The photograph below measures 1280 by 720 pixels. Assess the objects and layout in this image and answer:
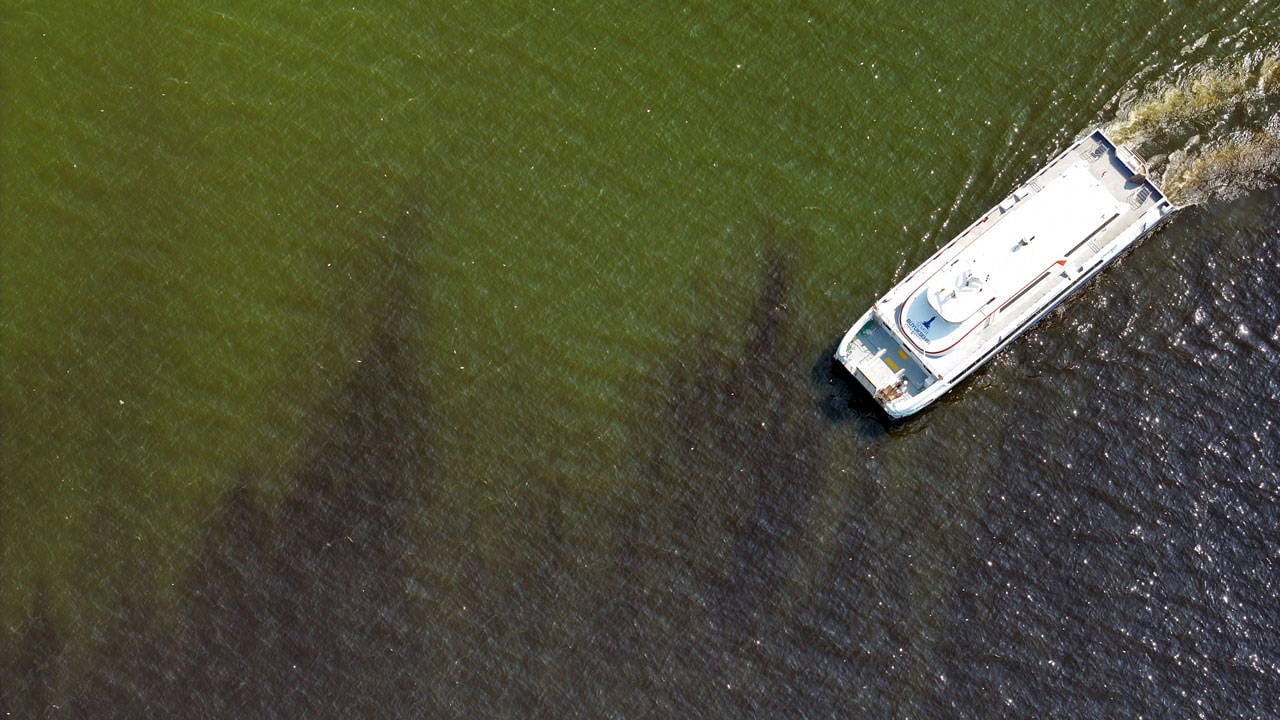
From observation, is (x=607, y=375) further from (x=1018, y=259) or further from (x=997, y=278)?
(x=1018, y=259)

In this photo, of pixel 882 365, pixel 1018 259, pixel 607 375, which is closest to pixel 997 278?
pixel 1018 259

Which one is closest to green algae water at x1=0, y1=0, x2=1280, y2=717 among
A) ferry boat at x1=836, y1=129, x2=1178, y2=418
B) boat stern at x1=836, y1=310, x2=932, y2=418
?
boat stern at x1=836, y1=310, x2=932, y2=418

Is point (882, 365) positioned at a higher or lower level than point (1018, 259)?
lower

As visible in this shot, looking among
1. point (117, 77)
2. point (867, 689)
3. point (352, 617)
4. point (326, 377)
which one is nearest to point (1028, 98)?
point (867, 689)

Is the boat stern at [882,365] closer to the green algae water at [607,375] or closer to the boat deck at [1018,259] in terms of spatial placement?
the boat deck at [1018,259]

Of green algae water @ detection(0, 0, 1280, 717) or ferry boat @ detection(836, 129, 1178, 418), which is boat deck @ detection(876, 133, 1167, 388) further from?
green algae water @ detection(0, 0, 1280, 717)
